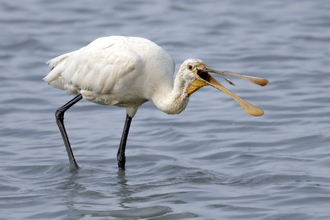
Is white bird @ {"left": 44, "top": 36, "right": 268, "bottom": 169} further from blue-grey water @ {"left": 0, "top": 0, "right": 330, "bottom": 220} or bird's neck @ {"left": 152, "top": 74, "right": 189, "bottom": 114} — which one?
blue-grey water @ {"left": 0, "top": 0, "right": 330, "bottom": 220}

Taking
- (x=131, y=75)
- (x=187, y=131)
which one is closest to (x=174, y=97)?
(x=131, y=75)

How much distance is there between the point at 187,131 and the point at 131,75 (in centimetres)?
295

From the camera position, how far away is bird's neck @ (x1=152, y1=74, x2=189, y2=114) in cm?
728

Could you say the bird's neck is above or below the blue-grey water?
above

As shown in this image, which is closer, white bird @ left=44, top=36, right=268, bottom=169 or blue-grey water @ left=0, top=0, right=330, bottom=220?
blue-grey water @ left=0, top=0, right=330, bottom=220

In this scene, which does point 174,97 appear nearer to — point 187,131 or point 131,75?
point 131,75

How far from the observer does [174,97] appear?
24.3ft

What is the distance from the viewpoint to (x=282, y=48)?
15445 millimetres

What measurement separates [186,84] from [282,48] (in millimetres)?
8794

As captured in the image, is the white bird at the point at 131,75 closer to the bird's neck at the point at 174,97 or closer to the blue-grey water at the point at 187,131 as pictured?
the bird's neck at the point at 174,97

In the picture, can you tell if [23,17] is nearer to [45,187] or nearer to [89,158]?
[89,158]

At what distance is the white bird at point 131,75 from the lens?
7.25 meters

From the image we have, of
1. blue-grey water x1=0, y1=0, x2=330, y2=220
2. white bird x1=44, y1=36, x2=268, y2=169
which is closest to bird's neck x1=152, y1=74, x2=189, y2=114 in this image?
white bird x1=44, y1=36, x2=268, y2=169

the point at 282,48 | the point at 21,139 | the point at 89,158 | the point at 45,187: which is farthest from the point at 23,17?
the point at 45,187
